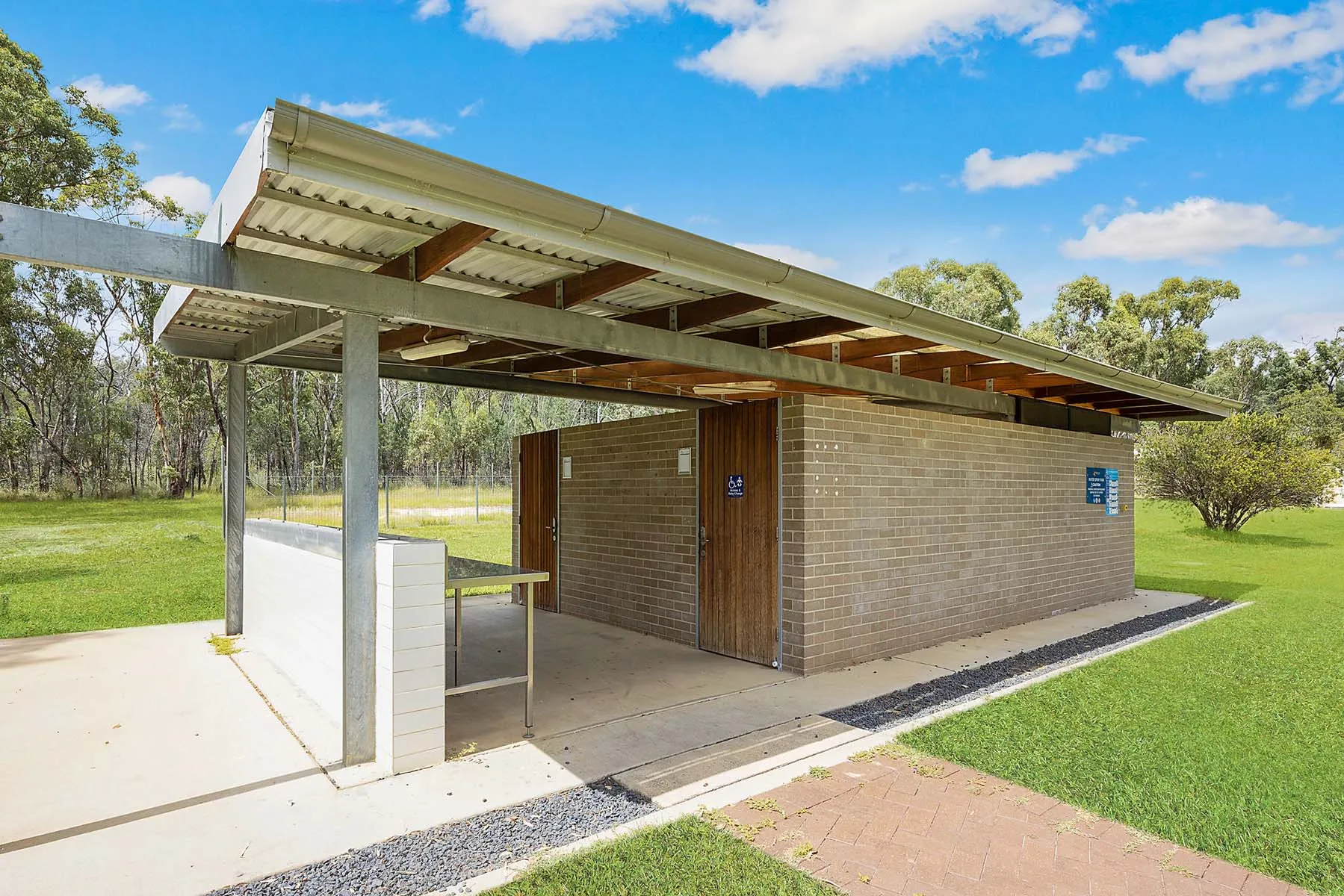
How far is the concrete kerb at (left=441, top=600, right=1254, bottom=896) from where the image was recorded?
8.48 feet

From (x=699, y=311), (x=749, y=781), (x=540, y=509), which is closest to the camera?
(x=749, y=781)

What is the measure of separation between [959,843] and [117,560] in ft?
46.2

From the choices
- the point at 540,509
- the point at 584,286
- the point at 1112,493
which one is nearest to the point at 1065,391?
the point at 1112,493

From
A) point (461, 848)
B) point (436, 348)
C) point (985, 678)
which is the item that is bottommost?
point (985, 678)

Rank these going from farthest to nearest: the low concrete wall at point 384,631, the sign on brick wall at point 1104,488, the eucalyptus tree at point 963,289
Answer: the eucalyptus tree at point 963,289
the sign on brick wall at point 1104,488
the low concrete wall at point 384,631

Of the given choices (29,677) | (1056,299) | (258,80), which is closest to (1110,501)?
(29,677)

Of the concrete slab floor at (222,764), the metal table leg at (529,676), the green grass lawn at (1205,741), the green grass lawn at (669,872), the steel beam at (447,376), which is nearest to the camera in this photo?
the green grass lawn at (669,872)

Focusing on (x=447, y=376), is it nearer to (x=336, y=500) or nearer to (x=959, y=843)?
(x=336, y=500)

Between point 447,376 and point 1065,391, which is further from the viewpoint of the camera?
point 1065,391

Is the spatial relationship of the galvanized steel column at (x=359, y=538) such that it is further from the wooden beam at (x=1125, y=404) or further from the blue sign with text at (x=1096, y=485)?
the wooden beam at (x=1125, y=404)

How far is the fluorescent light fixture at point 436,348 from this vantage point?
454cm

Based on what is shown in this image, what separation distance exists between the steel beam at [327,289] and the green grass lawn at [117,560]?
1.78 metres

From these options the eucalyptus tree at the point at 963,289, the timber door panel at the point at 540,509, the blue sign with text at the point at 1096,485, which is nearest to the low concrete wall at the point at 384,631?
the timber door panel at the point at 540,509

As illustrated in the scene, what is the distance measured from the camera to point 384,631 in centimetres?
352
